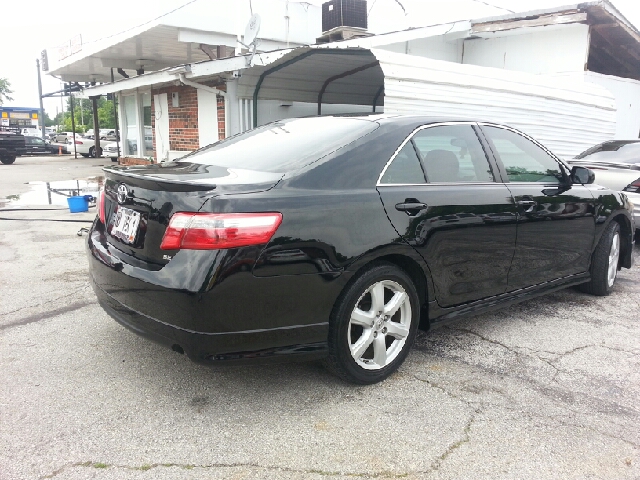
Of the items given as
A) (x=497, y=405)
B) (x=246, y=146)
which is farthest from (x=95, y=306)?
(x=497, y=405)

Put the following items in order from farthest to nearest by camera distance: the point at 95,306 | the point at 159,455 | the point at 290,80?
the point at 290,80 → the point at 95,306 → the point at 159,455

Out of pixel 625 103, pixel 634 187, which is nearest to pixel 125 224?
pixel 634 187

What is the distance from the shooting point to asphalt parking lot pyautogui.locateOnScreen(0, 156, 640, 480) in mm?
2361

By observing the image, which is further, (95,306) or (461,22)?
(461,22)

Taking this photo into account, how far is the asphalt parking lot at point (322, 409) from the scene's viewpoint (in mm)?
2361

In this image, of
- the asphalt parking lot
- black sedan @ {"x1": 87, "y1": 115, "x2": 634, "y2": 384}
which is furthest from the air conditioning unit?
the asphalt parking lot

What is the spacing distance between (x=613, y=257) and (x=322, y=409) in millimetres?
3460

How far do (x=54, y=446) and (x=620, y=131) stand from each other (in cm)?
1566

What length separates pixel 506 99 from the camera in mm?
9664

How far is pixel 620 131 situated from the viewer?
1438cm

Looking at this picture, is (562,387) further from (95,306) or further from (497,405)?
(95,306)

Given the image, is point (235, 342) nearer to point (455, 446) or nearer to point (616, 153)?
point (455, 446)

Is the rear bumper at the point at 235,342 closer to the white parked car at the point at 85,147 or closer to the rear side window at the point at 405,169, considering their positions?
the rear side window at the point at 405,169

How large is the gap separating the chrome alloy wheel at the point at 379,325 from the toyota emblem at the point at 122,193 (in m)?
1.40
